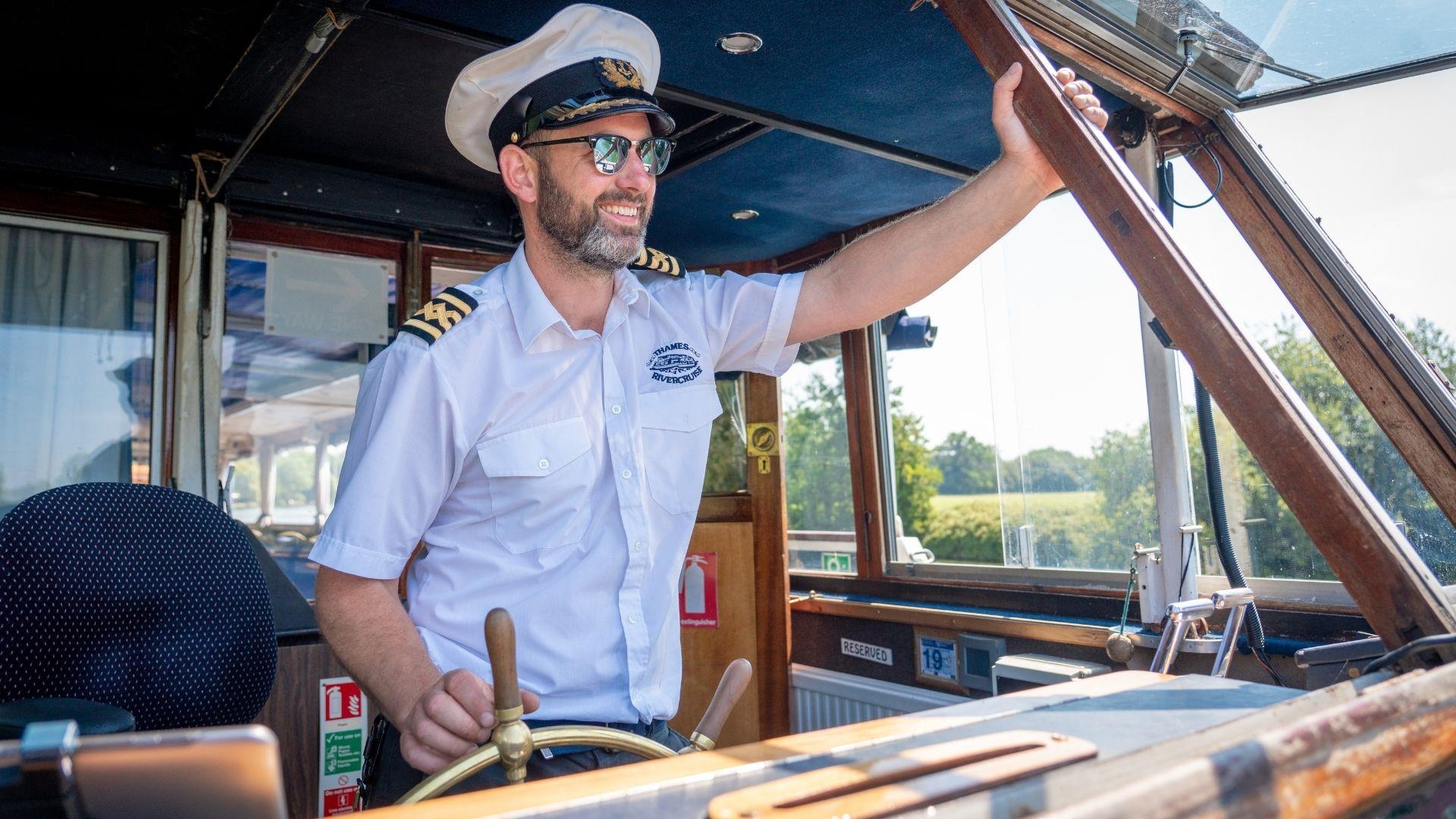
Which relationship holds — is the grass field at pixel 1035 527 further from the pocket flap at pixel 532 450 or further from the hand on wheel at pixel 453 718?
the hand on wheel at pixel 453 718

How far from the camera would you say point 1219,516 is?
101 inches

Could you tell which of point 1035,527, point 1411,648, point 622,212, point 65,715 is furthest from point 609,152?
point 1035,527

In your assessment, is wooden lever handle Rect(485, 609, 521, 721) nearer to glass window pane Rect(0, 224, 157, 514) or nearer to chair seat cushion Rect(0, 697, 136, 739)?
chair seat cushion Rect(0, 697, 136, 739)

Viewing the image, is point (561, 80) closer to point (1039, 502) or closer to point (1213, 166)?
point (1213, 166)

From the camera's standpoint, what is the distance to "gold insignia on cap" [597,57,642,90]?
176cm

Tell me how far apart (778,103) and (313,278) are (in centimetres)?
204

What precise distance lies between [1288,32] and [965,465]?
6.26ft

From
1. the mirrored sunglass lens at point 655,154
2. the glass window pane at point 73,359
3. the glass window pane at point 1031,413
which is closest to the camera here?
the mirrored sunglass lens at point 655,154

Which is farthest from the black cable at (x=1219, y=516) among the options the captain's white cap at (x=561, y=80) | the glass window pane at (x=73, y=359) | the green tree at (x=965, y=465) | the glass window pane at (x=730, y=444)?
the glass window pane at (x=73, y=359)

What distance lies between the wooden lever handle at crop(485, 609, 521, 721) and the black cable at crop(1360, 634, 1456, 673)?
81 centimetres

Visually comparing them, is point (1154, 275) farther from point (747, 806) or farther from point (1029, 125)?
point (747, 806)

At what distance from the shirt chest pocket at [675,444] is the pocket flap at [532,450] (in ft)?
0.53

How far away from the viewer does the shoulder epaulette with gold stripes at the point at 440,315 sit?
157cm

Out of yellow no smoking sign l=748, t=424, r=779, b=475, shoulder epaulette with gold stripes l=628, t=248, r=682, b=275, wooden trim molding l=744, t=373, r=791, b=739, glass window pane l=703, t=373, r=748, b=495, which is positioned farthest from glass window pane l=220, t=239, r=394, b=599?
shoulder epaulette with gold stripes l=628, t=248, r=682, b=275
